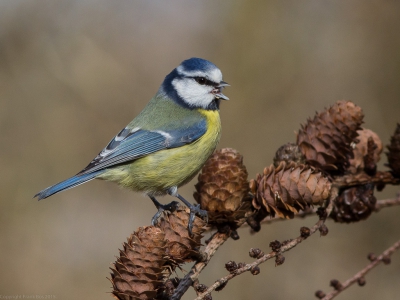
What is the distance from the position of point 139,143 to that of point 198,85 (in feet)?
1.85

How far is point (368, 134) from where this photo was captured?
1.76 m

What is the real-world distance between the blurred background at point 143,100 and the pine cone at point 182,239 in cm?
205

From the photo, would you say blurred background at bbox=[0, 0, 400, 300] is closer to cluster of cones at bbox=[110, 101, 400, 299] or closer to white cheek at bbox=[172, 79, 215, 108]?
white cheek at bbox=[172, 79, 215, 108]

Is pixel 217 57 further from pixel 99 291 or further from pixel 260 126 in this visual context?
pixel 99 291

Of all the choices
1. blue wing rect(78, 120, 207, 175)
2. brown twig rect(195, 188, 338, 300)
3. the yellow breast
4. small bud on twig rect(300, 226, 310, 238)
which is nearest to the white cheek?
blue wing rect(78, 120, 207, 175)

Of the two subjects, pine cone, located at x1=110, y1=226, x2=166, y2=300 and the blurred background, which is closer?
pine cone, located at x1=110, y1=226, x2=166, y2=300

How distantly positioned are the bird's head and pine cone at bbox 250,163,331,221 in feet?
4.13

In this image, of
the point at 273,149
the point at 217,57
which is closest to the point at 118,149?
the point at 273,149

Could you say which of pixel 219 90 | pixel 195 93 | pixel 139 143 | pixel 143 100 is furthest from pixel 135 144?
pixel 143 100

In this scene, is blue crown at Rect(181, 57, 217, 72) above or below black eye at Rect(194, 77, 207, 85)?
above

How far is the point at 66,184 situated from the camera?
2.24 m

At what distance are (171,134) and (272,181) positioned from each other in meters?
1.15

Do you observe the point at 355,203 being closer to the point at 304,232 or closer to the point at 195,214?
the point at 304,232

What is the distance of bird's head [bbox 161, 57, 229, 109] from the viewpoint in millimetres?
2656
